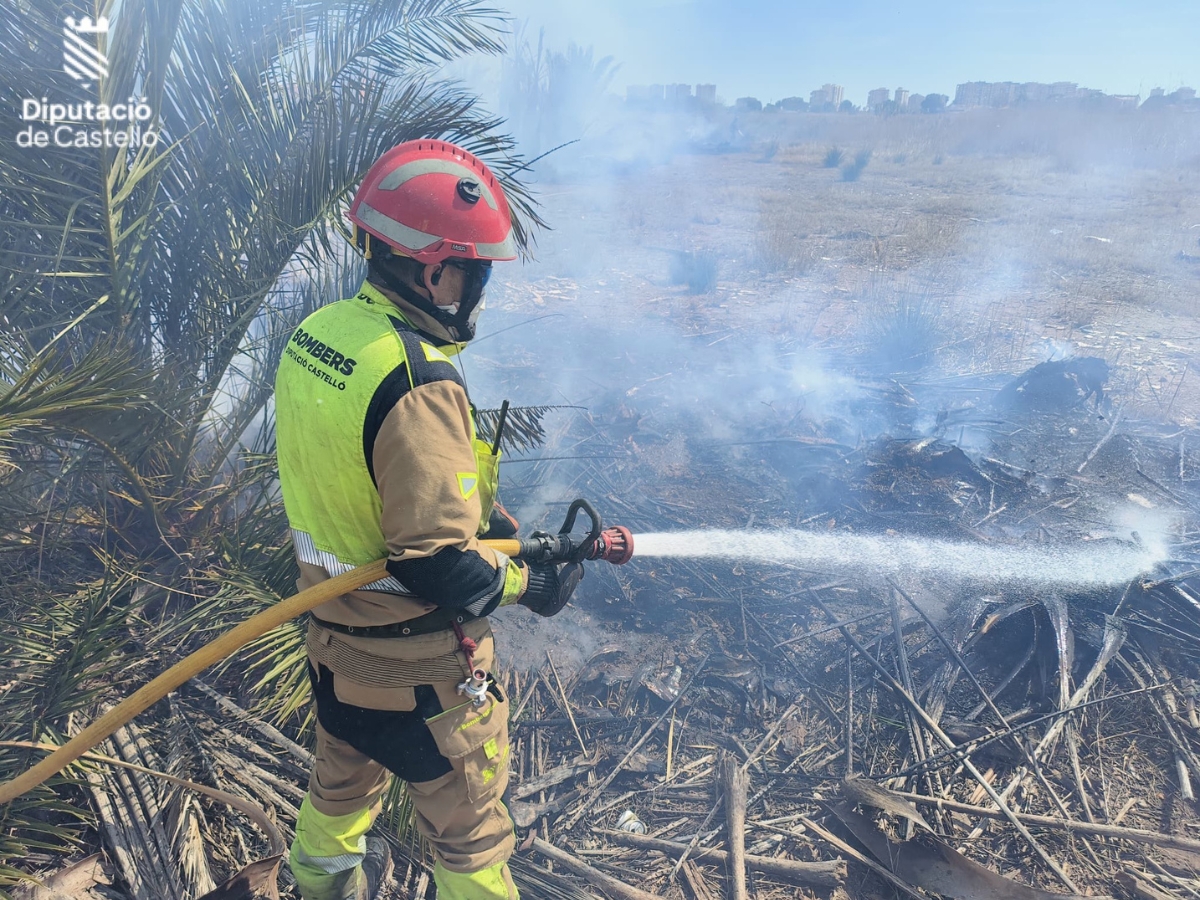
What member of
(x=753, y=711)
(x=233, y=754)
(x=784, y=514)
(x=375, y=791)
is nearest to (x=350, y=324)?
(x=375, y=791)

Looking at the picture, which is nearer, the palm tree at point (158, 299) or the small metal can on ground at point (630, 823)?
the palm tree at point (158, 299)

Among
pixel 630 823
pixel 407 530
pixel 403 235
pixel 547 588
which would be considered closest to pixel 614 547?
pixel 547 588

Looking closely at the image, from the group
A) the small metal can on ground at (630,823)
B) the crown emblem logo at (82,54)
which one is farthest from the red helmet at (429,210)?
the small metal can on ground at (630,823)

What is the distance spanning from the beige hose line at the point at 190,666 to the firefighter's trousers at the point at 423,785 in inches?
16.1

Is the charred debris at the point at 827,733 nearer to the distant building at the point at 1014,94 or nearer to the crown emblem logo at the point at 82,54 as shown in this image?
the crown emblem logo at the point at 82,54

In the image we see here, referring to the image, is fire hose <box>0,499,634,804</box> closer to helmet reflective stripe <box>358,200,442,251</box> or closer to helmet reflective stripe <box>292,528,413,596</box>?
helmet reflective stripe <box>292,528,413,596</box>

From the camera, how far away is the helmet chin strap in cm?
218

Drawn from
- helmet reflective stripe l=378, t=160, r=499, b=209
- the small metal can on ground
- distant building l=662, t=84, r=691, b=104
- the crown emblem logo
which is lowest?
the small metal can on ground

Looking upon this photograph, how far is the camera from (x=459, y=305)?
2246 millimetres

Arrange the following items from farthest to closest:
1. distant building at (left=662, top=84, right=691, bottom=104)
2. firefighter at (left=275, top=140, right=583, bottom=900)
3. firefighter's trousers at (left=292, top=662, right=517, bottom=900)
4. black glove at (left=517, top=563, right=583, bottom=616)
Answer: distant building at (left=662, top=84, right=691, bottom=104), black glove at (left=517, top=563, right=583, bottom=616), firefighter's trousers at (left=292, top=662, right=517, bottom=900), firefighter at (left=275, top=140, right=583, bottom=900)

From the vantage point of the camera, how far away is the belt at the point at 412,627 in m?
2.21

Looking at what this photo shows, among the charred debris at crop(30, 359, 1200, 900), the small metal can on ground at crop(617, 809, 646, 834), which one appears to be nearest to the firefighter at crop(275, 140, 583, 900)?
the charred debris at crop(30, 359, 1200, 900)

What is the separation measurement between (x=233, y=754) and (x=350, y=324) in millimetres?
2345

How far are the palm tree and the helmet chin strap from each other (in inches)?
51.0
